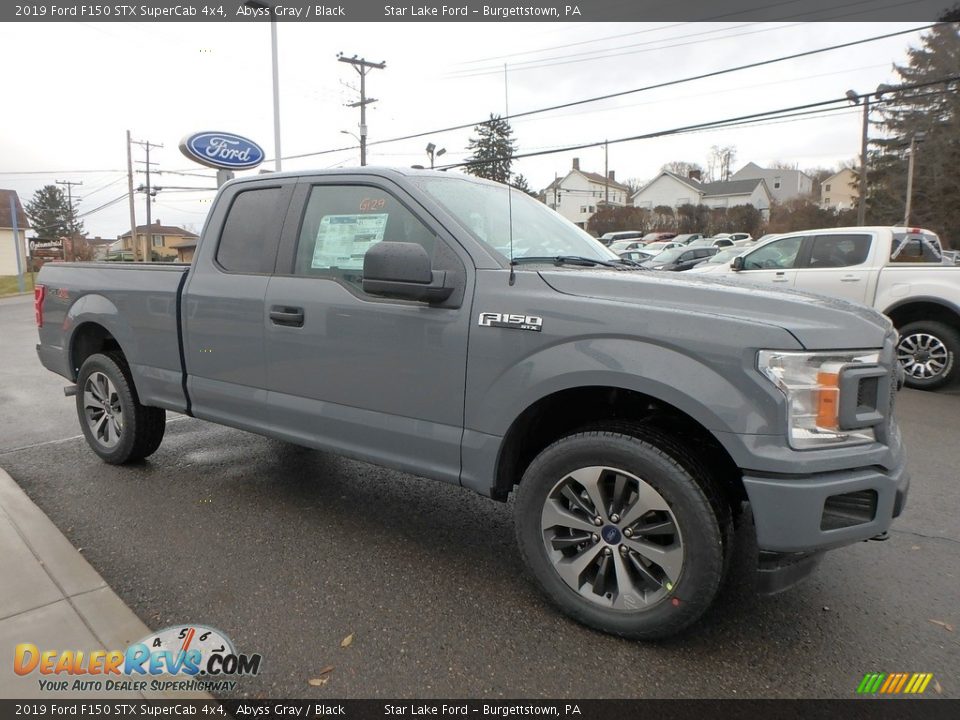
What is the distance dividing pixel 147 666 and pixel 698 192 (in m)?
75.3

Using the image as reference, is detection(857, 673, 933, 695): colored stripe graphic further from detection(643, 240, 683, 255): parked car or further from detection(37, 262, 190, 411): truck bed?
detection(643, 240, 683, 255): parked car

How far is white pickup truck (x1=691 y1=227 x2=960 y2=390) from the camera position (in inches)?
290

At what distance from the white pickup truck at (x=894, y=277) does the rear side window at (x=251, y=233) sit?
5232 mm

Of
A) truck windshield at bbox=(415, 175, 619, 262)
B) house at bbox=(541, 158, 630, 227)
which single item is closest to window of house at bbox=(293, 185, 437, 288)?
truck windshield at bbox=(415, 175, 619, 262)

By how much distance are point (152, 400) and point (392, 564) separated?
7.07 ft

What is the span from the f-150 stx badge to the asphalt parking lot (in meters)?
1.26

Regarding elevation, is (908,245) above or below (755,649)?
above

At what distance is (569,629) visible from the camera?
105 inches

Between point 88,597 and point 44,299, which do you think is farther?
point 44,299

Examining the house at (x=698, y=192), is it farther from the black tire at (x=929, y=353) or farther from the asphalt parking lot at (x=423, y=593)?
the asphalt parking lot at (x=423, y=593)

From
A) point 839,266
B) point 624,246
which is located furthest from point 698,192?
point 839,266

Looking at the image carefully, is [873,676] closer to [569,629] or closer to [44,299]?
[569,629]

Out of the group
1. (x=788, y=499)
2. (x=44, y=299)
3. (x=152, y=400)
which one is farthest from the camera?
(x=44, y=299)

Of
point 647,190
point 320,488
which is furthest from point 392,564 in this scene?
point 647,190
